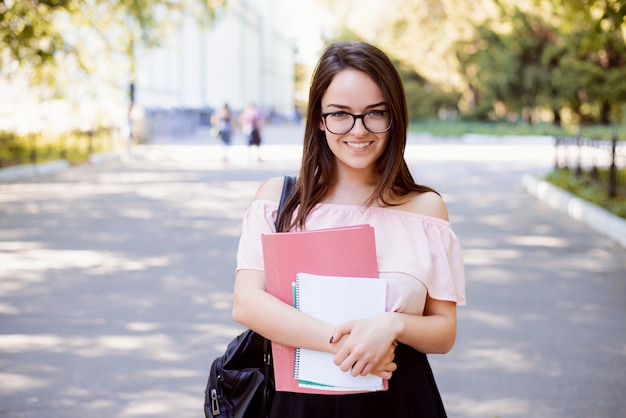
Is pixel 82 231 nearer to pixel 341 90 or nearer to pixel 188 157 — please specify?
pixel 341 90

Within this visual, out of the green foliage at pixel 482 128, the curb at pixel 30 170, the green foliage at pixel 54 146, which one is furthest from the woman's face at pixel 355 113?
the green foliage at pixel 482 128

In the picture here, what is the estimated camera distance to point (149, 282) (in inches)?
313

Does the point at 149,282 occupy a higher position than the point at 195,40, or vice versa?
the point at 195,40

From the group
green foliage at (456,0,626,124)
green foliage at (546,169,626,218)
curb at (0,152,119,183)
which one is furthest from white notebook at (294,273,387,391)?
green foliage at (456,0,626,124)

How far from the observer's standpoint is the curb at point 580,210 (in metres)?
10.5

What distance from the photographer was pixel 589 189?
46.8ft

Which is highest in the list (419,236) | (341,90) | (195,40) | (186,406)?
(195,40)

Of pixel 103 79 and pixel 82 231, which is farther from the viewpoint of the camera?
pixel 103 79

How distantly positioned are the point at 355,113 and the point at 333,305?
497mm

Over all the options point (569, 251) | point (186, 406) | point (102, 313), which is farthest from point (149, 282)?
point (569, 251)

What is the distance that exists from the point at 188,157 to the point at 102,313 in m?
20.3

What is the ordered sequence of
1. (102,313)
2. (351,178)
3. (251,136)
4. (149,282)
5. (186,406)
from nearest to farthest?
1. (351,178)
2. (186,406)
3. (102,313)
4. (149,282)
5. (251,136)

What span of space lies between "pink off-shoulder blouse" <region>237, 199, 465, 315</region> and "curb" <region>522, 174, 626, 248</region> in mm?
8262

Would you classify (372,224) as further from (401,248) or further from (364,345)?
(364,345)
